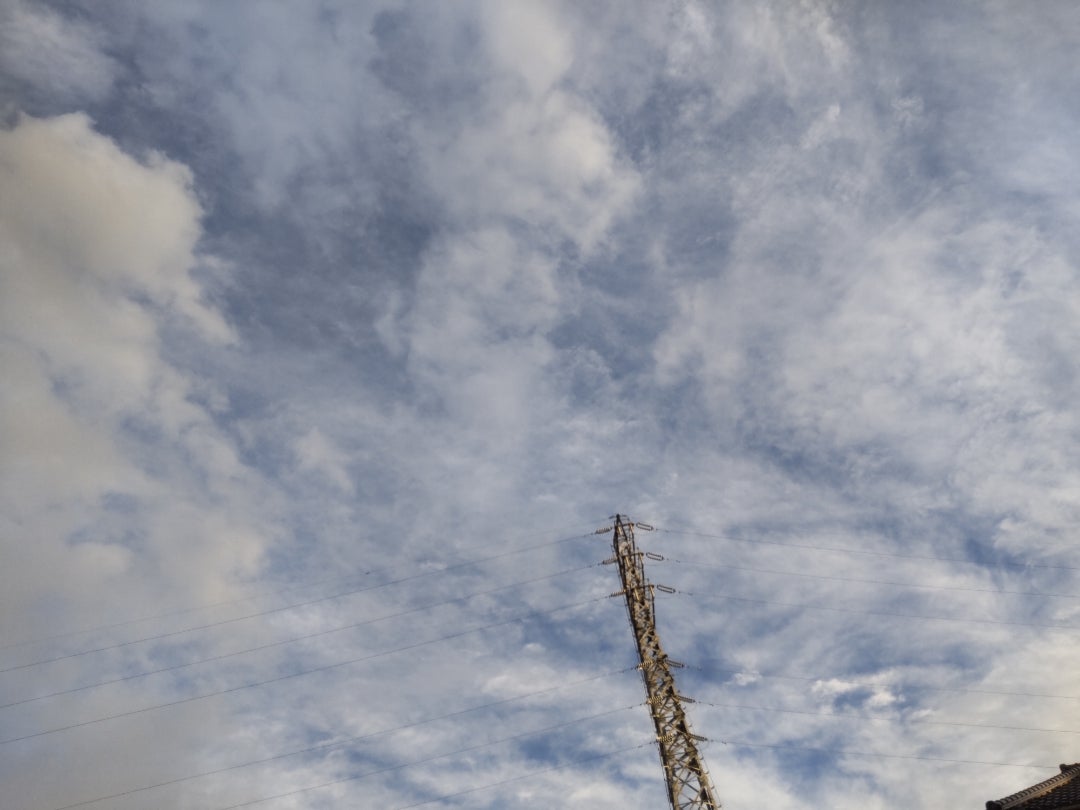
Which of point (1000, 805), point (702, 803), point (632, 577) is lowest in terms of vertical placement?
point (1000, 805)

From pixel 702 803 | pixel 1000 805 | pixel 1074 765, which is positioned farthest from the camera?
pixel 1074 765

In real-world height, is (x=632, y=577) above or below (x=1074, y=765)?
above

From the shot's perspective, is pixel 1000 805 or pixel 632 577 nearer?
pixel 1000 805

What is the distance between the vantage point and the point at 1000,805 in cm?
2658

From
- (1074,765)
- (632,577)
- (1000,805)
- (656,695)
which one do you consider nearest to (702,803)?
(656,695)

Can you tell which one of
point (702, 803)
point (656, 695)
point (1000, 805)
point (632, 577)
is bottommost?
point (1000, 805)

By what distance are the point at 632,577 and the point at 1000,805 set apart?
18.6 m

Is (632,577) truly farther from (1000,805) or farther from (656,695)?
(1000,805)

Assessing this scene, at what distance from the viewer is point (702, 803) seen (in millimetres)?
24844

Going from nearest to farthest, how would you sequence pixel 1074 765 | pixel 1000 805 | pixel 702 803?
1. pixel 702 803
2. pixel 1000 805
3. pixel 1074 765

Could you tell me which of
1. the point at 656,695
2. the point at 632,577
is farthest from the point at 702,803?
the point at 632,577

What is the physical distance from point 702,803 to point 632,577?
9.84 m

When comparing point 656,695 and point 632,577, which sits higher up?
point 632,577

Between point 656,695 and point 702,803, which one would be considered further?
point 656,695
